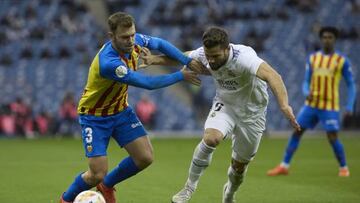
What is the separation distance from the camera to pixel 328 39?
12.2 meters

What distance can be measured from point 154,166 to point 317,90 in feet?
12.3

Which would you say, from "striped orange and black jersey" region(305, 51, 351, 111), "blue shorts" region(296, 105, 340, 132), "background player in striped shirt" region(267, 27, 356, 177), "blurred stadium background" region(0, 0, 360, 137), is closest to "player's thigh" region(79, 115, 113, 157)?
"background player in striped shirt" region(267, 27, 356, 177)

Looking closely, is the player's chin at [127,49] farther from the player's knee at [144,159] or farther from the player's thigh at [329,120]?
the player's thigh at [329,120]

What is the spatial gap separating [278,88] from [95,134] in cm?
203

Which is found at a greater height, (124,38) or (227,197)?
(124,38)

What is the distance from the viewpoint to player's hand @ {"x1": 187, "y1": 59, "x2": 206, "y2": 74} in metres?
7.67

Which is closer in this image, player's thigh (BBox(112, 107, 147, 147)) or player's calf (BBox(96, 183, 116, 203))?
player's thigh (BBox(112, 107, 147, 147))

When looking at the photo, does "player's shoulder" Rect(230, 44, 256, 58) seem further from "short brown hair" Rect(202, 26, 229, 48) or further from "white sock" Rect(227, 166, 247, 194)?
"white sock" Rect(227, 166, 247, 194)

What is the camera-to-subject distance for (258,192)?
9.88 meters

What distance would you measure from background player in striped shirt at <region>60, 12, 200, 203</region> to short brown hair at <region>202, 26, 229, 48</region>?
36cm

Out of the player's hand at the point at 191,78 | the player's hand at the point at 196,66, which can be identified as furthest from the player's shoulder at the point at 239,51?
the player's hand at the point at 191,78

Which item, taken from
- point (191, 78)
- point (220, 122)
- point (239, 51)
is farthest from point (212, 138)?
point (239, 51)

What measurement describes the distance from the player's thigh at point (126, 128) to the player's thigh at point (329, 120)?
524 cm

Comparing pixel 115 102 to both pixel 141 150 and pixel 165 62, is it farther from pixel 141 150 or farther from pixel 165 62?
pixel 165 62
